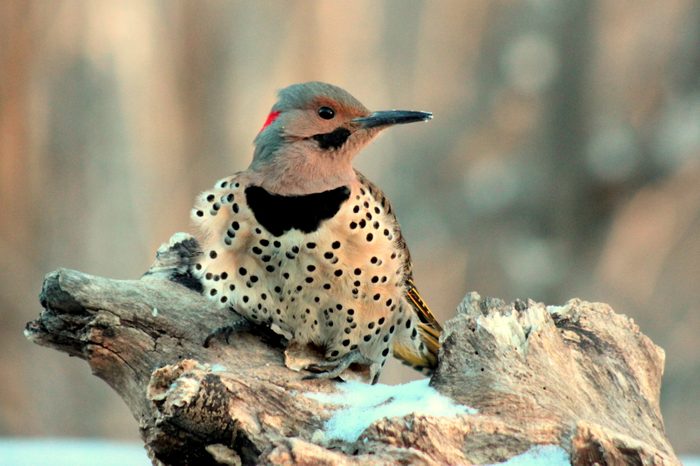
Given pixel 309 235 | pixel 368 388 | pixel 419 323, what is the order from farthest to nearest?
pixel 419 323 < pixel 309 235 < pixel 368 388

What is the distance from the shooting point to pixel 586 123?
5.59 m

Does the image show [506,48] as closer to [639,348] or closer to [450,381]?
[639,348]

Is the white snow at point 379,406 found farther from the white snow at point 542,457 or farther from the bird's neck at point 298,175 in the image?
the bird's neck at point 298,175

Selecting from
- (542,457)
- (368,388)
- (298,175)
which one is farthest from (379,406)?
(298,175)

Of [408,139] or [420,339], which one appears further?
[408,139]

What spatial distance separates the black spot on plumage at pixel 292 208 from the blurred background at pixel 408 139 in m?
2.30

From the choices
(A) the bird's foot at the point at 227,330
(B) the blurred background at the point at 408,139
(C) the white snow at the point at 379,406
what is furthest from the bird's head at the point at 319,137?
(B) the blurred background at the point at 408,139

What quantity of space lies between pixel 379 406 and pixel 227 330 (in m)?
0.69

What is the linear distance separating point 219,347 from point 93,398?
2.95m

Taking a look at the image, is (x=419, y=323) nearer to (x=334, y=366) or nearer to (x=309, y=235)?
(x=334, y=366)

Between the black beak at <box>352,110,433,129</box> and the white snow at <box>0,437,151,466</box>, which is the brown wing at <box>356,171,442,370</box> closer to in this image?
the black beak at <box>352,110,433,129</box>

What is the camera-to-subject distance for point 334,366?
304cm

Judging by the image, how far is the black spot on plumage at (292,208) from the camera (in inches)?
117

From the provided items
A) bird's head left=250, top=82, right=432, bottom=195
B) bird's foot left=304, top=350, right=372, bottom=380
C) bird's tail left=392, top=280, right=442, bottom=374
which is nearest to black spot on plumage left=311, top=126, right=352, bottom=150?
bird's head left=250, top=82, right=432, bottom=195
